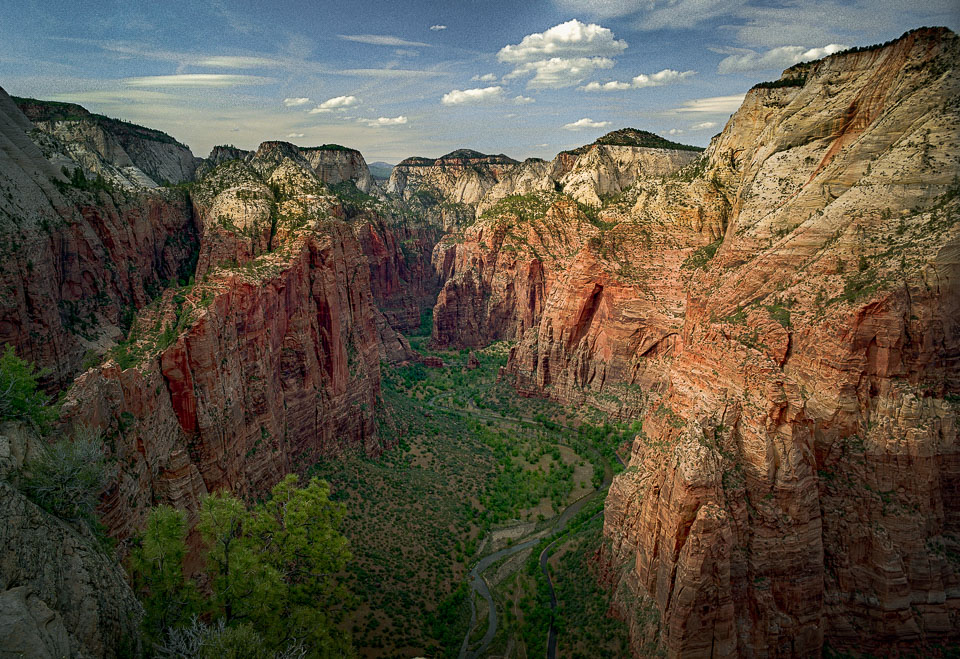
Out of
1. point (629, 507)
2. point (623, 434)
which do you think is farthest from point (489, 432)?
point (629, 507)

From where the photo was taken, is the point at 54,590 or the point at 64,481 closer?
the point at 54,590

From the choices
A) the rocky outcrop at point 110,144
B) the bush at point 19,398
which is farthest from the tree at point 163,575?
the rocky outcrop at point 110,144

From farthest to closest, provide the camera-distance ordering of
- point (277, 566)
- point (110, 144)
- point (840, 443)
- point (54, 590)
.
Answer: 1. point (110, 144)
2. point (840, 443)
3. point (277, 566)
4. point (54, 590)

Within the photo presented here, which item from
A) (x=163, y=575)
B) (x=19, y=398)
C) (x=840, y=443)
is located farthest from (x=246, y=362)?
(x=840, y=443)

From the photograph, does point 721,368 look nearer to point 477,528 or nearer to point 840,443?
point 840,443

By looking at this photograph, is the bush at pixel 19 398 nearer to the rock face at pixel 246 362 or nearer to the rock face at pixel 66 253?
the rock face at pixel 246 362

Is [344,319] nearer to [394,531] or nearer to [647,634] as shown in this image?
[394,531]
